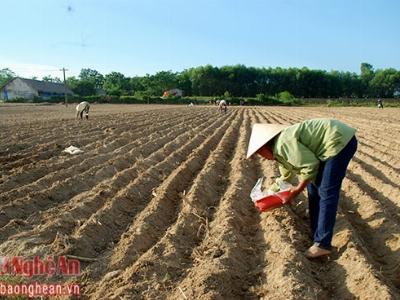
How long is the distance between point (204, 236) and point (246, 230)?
52cm

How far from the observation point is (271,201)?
16.4 ft

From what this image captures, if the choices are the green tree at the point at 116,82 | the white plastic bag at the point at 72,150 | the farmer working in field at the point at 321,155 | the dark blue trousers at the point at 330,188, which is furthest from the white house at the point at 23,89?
the dark blue trousers at the point at 330,188

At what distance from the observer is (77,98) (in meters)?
62.3

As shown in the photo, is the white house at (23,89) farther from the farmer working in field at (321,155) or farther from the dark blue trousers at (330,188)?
the dark blue trousers at (330,188)

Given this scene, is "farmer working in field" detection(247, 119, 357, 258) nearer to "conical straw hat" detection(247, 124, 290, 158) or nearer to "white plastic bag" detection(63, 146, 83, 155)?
"conical straw hat" detection(247, 124, 290, 158)

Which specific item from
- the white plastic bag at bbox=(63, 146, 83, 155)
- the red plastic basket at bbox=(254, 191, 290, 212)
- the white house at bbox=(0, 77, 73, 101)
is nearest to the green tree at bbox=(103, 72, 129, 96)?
the white house at bbox=(0, 77, 73, 101)

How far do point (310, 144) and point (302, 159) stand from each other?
0.20 metres

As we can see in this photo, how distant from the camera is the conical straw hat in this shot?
13.7 ft

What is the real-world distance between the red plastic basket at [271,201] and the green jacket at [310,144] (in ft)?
2.47

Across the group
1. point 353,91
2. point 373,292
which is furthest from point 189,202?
point 353,91

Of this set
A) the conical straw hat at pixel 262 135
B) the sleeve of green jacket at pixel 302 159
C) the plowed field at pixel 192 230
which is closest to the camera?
the plowed field at pixel 192 230

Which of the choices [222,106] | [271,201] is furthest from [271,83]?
[271,201]

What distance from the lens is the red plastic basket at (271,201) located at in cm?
485

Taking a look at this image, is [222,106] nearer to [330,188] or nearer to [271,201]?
[271,201]
